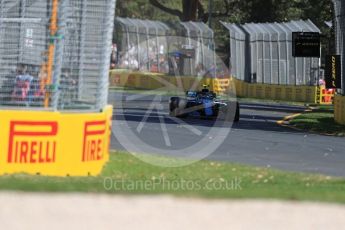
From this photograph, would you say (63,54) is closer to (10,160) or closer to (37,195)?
(10,160)

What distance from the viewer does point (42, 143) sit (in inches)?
466

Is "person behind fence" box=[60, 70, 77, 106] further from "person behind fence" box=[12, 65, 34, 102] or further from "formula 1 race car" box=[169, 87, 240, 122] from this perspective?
"formula 1 race car" box=[169, 87, 240, 122]

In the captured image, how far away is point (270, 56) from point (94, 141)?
Result: 122 ft

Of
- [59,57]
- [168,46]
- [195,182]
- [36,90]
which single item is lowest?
[195,182]

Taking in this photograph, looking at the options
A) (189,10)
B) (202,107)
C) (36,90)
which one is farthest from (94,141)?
(189,10)

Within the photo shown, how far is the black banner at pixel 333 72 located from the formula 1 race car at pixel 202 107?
4.40m

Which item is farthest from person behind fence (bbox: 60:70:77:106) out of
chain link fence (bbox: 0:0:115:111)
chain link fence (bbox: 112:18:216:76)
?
chain link fence (bbox: 112:18:216:76)

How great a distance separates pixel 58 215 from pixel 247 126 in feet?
62.5

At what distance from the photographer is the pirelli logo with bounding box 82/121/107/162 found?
40.2 ft

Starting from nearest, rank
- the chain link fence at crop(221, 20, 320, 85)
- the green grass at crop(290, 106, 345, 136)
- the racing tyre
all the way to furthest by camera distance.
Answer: the green grass at crop(290, 106, 345, 136) → the racing tyre → the chain link fence at crop(221, 20, 320, 85)

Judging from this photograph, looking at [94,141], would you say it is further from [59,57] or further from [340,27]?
[340,27]

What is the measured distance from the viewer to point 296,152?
1838 centimetres

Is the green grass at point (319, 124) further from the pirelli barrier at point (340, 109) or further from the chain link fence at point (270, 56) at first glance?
the chain link fence at point (270, 56)

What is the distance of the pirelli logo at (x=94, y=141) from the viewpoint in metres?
12.2
